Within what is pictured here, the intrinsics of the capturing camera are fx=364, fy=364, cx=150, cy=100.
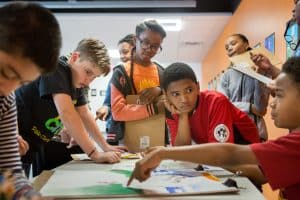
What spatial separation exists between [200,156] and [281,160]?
0.20 metres

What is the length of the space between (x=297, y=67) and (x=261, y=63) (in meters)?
0.87

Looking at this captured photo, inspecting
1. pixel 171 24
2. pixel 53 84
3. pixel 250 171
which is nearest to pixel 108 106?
pixel 53 84

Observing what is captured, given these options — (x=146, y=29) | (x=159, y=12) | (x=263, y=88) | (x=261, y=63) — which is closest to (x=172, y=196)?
(x=261, y=63)

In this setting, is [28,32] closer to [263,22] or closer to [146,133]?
[146,133]

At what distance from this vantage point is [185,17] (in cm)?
482

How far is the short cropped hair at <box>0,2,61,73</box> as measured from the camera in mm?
674

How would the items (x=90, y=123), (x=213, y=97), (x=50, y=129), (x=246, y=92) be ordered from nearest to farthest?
(x=213, y=97) < (x=50, y=129) < (x=90, y=123) < (x=246, y=92)

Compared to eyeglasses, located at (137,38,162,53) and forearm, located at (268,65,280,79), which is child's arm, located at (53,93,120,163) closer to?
eyeglasses, located at (137,38,162,53)

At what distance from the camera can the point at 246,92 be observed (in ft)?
8.03

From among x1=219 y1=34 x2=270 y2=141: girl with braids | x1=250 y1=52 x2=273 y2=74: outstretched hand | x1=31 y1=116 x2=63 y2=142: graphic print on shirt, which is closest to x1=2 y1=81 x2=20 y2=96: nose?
x1=31 y1=116 x2=63 y2=142: graphic print on shirt

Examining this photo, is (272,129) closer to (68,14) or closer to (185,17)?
(185,17)

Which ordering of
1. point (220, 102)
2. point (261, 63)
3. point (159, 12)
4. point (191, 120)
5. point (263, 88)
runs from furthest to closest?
point (159, 12) → point (263, 88) → point (261, 63) → point (191, 120) → point (220, 102)

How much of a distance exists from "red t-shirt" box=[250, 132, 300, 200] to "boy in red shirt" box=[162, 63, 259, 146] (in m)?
0.50

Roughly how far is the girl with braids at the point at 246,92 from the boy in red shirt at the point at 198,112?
819 mm
